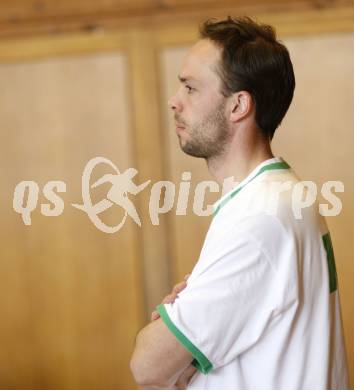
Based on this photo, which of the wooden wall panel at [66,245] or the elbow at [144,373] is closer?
the elbow at [144,373]

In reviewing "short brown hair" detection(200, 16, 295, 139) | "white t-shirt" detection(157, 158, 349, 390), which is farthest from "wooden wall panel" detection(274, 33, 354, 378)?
"white t-shirt" detection(157, 158, 349, 390)

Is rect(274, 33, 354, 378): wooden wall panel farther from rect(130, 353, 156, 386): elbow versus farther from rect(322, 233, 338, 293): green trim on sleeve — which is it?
rect(130, 353, 156, 386): elbow

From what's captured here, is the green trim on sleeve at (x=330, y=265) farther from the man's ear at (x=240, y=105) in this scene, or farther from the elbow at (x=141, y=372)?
the elbow at (x=141, y=372)

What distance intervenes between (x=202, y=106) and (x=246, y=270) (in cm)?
Answer: 41

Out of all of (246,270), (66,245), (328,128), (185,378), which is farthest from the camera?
(66,245)

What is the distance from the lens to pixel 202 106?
1468mm

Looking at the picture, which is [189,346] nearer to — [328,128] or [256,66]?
[256,66]

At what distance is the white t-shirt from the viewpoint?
4.05 feet

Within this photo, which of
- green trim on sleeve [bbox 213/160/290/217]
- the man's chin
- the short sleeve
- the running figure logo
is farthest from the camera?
the running figure logo

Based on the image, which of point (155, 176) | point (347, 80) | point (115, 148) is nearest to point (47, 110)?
point (115, 148)

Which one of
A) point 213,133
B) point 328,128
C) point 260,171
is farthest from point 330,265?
point 328,128

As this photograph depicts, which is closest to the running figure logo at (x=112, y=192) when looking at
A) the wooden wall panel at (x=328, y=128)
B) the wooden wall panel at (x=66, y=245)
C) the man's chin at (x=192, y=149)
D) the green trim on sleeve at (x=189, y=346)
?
the wooden wall panel at (x=66, y=245)

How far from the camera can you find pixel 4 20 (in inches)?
125

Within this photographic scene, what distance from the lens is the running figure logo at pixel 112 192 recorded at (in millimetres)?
3039
